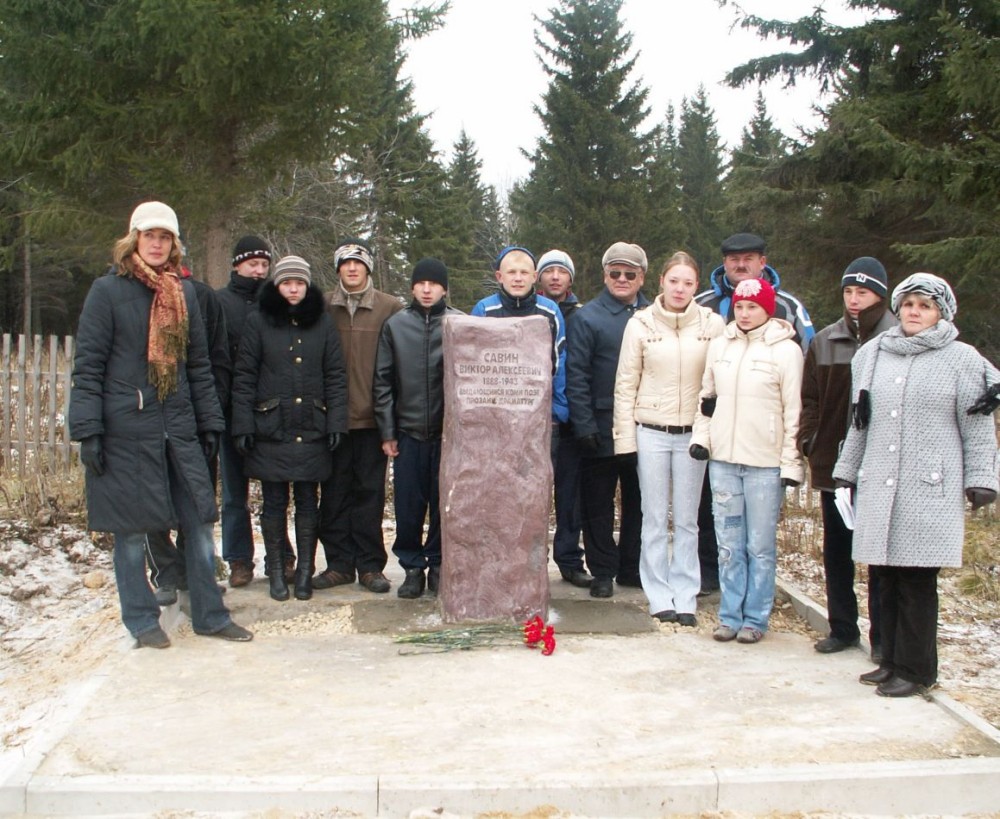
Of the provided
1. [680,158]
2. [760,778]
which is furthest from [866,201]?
[680,158]

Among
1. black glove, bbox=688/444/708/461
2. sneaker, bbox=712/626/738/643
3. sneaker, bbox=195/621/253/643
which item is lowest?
sneaker, bbox=712/626/738/643

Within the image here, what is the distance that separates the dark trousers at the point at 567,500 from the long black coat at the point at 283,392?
1390mm

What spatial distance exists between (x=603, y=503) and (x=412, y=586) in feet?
4.19

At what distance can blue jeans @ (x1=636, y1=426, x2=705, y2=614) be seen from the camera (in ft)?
18.1

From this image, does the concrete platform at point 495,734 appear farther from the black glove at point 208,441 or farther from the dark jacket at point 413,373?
the dark jacket at point 413,373

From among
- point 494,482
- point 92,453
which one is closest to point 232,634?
point 92,453

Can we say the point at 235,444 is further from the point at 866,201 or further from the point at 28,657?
the point at 866,201

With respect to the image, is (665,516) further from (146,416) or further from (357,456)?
(146,416)

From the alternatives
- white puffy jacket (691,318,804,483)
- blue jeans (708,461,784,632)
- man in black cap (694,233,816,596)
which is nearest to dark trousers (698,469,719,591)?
man in black cap (694,233,816,596)

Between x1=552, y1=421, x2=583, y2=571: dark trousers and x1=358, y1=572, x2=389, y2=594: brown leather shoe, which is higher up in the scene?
x1=552, y1=421, x2=583, y2=571: dark trousers

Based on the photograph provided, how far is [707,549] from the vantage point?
6.16 metres

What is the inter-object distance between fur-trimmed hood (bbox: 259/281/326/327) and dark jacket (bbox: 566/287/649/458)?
1.53m

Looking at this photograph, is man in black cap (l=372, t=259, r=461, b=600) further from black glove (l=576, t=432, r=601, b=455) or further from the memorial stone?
black glove (l=576, t=432, r=601, b=455)

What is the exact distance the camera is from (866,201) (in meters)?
15.1
